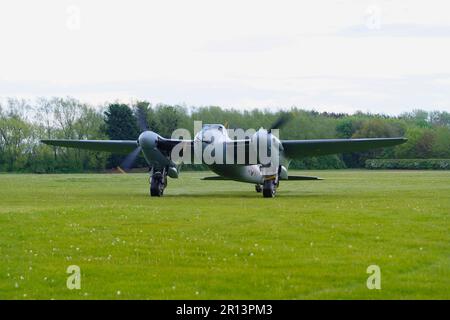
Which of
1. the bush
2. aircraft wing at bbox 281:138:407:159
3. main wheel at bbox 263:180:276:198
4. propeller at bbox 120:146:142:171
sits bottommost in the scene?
the bush

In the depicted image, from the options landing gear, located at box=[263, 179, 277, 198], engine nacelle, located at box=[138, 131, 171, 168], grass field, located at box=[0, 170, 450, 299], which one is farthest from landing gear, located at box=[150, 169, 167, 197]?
grass field, located at box=[0, 170, 450, 299]

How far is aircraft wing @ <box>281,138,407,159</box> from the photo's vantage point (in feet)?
114

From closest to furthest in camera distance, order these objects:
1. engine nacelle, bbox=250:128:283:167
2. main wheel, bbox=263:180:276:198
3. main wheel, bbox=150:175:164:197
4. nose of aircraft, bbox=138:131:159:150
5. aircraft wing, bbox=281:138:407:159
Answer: engine nacelle, bbox=250:128:283:167
nose of aircraft, bbox=138:131:159:150
main wheel, bbox=263:180:276:198
main wheel, bbox=150:175:164:197
aircraft wing, bbox=281:138:407:159

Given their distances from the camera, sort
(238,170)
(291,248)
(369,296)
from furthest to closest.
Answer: (238,170) < (291,248) < (369,296)

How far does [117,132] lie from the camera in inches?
3179

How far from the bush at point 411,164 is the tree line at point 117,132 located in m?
1.50

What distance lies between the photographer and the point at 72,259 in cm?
1437

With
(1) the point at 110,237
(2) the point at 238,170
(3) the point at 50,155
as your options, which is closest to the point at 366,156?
(3) the point at 50,155

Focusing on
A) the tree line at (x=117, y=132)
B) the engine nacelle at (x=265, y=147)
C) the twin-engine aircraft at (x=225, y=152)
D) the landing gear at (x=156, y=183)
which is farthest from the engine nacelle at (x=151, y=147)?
the tree line at (x=117, y=132)

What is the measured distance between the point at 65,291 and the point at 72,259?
107 inches

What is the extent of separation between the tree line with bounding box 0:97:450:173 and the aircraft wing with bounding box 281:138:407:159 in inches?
1131

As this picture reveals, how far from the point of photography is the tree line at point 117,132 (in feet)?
245

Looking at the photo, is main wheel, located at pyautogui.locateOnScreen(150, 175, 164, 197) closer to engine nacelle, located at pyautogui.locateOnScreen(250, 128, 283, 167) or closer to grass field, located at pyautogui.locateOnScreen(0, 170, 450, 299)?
engine nacelle, located at pyautogui.locateOnScreen(250, 128, 283, 167)
